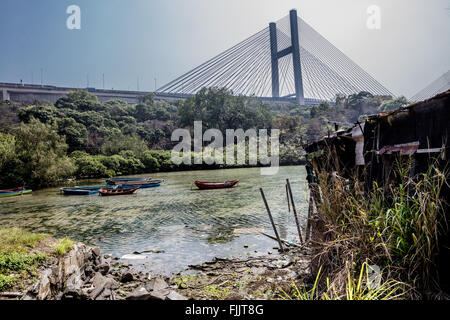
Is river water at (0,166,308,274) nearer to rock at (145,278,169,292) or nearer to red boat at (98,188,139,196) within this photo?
rock at (145,278,169,292)

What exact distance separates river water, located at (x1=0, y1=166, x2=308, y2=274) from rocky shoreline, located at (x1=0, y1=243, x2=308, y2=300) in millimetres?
399

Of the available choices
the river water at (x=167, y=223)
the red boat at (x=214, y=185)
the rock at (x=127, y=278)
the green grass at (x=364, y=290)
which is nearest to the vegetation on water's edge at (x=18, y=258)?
the rock at (x=127, y=278)

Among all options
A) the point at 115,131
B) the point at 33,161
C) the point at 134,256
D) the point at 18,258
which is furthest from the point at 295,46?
the point at 18,258

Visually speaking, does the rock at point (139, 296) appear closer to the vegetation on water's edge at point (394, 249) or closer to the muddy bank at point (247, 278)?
the muddy bank at point (247, 278)

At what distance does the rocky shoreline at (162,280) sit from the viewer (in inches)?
106

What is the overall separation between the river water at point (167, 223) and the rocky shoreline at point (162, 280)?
1.31ft

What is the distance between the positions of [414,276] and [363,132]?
5.41ft

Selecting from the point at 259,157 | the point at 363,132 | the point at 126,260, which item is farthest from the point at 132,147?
the point at 363,132

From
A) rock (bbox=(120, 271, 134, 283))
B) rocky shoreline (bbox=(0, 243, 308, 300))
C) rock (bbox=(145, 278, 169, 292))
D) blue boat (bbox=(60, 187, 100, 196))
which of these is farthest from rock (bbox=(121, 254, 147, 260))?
blue boat (bbox=(60, 187, 100, 196))

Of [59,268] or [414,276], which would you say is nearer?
[414,276]

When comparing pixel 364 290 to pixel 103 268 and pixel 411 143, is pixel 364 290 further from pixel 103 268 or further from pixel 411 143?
pixel 103 268

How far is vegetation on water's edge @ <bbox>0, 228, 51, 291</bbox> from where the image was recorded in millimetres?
2634

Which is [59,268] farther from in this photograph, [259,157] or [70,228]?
[259,157]
